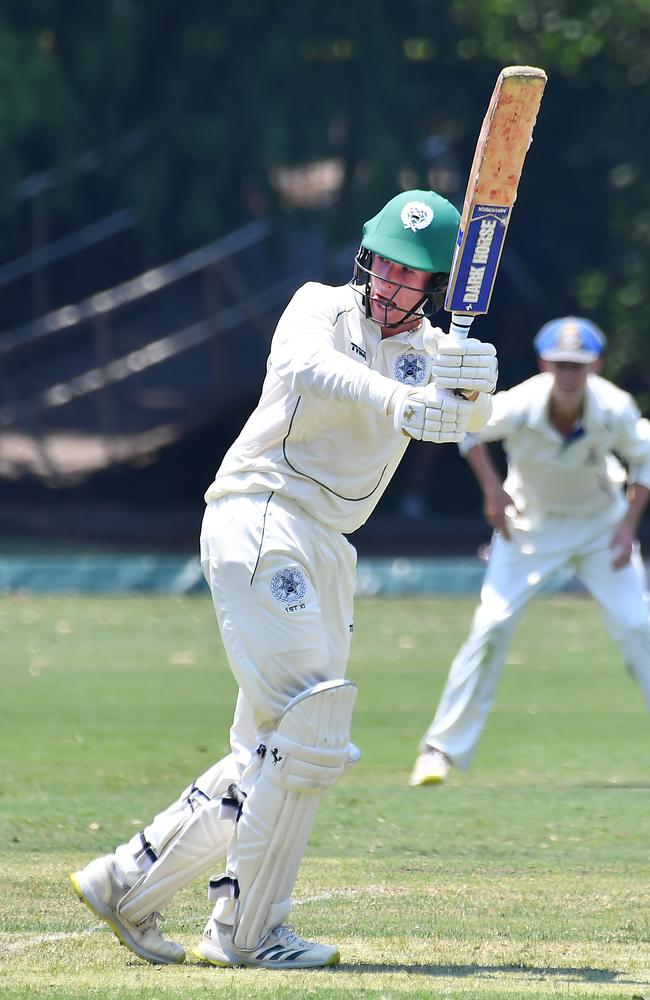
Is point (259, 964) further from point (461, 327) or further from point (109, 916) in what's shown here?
point (461, 327)

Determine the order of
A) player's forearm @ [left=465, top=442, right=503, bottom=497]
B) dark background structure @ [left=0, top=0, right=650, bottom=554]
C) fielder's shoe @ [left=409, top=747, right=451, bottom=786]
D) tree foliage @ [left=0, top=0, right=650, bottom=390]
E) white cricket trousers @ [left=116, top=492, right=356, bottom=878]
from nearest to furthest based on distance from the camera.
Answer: white cricket trousers @ [left=116, top=492, right=356, bottom=878], fielder's shoe @ [left=409, top=747, right=451, bottom=786], player's forearm @ [left=465, top=442, right=503, bottom=497], tree foliage @ [left=0, top=0, right=650, bottom=390], dark background structure @ [left=0, top=0, right=650, bottom=554]

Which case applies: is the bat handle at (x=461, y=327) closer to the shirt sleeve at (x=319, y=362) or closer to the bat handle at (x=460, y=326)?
the bat handle at (x=460, y=326)

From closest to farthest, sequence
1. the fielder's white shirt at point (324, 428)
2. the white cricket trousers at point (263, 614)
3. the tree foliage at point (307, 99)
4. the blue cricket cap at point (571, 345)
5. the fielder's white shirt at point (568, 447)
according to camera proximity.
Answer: the white cricket trousers at point (263, 614), the fielder's white shirt at point (324, 428), the blue cricket cap at point (571, 345), the fielder's white shirt at point (568, 447), the tree foliage at point (307, 99)

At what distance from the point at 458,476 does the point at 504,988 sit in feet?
57.7

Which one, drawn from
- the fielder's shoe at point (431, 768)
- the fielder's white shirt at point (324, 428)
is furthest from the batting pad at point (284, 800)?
the fielder's shoe at point (431, 768)

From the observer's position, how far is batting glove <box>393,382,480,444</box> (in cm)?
435

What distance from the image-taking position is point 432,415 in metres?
4.36

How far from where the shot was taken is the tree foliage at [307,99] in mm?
17156

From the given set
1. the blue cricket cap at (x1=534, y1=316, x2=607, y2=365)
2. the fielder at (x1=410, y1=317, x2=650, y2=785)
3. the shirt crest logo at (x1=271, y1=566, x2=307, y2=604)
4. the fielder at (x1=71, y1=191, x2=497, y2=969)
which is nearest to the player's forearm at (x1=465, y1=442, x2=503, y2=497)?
the fielder at (x1=410, y1=317, x2=650, y2=785)

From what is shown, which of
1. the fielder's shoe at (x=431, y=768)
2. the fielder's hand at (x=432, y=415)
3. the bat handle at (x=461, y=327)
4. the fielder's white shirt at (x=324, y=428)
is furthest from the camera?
the fielder's shoe at (x=431, y=768)

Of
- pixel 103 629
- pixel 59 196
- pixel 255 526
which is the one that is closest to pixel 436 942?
pixel 255 526

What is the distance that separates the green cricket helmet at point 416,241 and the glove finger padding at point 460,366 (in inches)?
13.9

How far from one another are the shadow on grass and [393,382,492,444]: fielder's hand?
4.44ft

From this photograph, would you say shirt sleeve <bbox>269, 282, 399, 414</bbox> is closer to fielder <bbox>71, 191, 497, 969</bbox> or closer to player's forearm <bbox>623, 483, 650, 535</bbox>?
fielder <bbox>71, 191, 497, 969</bbox>
